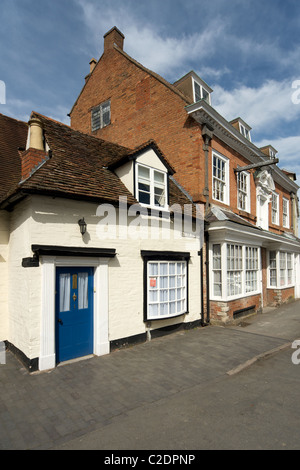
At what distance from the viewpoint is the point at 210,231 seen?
10.7 m

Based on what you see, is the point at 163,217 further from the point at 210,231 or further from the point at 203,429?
the point at 203,429

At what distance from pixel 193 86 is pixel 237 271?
9.01 meters

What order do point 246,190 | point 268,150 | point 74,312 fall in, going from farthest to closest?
point 268,150, point 246,190, point 74,312

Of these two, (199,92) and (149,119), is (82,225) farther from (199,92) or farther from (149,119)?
(199,92)

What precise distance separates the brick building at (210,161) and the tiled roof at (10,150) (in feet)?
12.9

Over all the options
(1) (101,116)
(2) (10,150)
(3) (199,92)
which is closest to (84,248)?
(2) (10,150)

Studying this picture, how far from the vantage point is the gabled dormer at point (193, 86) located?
13148 mm

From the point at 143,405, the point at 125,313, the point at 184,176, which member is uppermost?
the point at 184,176

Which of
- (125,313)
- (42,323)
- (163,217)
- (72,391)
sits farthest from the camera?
(163,217)

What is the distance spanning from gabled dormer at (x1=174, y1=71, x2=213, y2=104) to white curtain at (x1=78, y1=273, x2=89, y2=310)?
10.1 metres

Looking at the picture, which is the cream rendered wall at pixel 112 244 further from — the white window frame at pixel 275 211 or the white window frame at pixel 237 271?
the white window frame at pixel 275 211

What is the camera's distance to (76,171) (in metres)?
7.39
